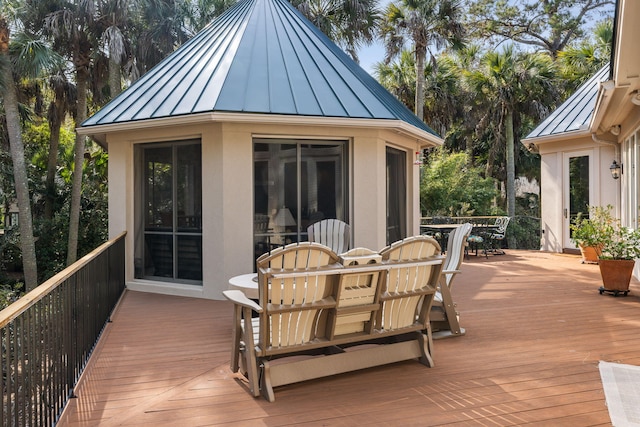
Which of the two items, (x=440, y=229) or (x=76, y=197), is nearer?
(x=440, y=229)

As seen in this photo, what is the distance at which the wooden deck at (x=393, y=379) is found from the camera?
3242 millimetres

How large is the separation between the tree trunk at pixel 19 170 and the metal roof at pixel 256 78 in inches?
254

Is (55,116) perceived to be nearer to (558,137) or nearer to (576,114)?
(558,137)

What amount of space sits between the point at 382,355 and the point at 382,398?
51 centimetres

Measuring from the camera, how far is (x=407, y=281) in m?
A: 3.96

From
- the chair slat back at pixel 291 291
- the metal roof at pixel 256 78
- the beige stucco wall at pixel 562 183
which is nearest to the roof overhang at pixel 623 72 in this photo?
the beige stucco wall at pixel 562 183

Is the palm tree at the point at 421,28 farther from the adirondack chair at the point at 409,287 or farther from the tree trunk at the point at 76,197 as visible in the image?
the adirondack chair at the point at 409,287

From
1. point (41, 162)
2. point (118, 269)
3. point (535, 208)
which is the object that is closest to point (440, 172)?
point (535, 208)

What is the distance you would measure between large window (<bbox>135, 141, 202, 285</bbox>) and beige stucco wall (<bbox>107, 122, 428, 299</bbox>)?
0.16 meters

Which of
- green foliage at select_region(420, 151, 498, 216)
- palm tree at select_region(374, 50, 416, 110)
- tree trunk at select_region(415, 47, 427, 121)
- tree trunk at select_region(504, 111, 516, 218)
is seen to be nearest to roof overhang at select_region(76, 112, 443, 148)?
tree trunk at select_region(415, 47, 427, 121)

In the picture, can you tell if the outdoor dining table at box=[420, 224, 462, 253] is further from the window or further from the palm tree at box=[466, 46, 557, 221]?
the palm tree at box=[466, 46, 557, 221]

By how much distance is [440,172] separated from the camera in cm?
1803

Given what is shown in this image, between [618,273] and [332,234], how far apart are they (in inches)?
169

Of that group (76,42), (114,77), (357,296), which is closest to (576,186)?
(357,296)
